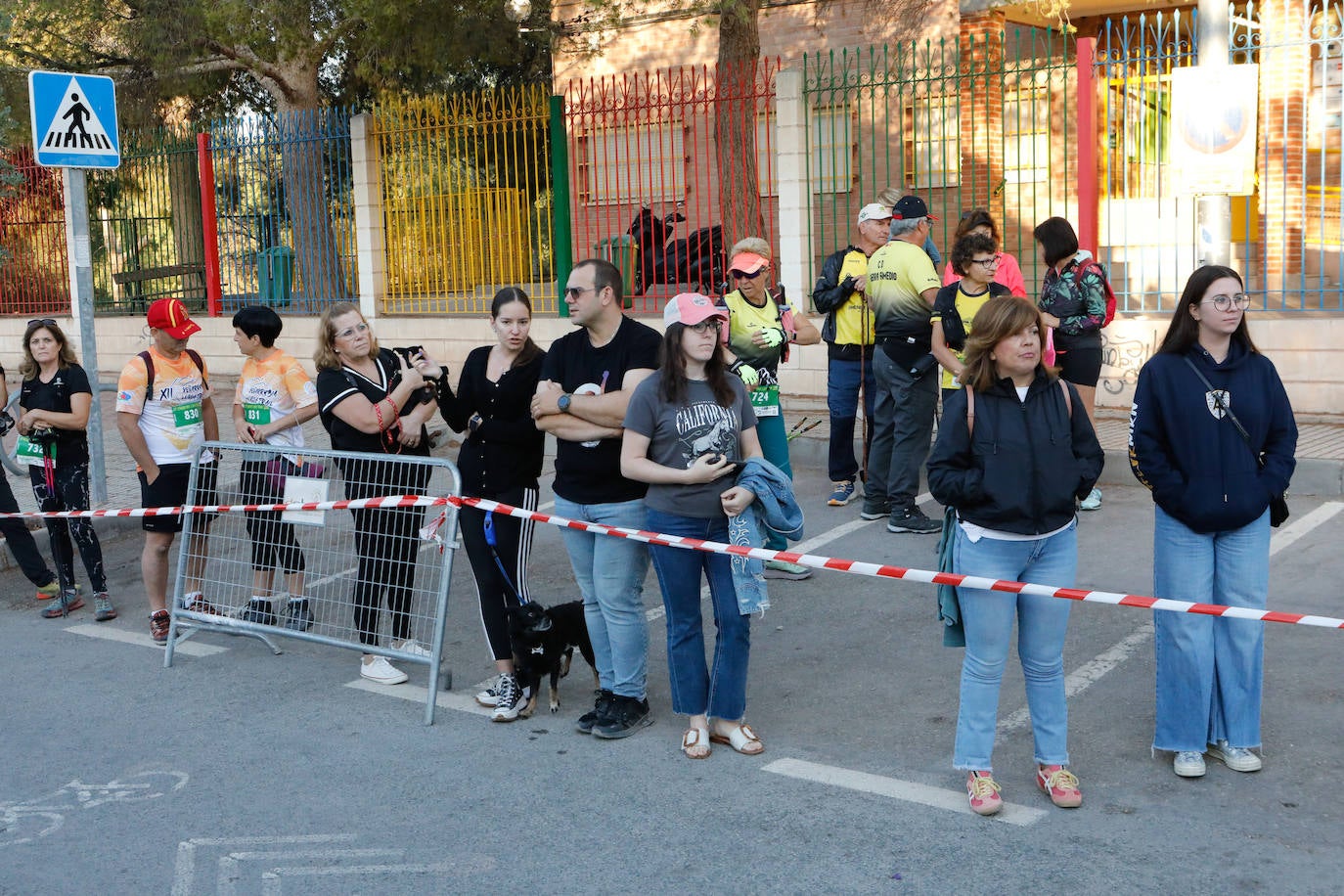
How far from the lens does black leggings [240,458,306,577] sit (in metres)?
6.44

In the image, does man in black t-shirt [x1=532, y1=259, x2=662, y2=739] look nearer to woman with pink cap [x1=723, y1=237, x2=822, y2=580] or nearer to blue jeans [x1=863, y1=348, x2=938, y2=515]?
woman with pink cap [x1=723, y1=237, x2=822, y2=580]

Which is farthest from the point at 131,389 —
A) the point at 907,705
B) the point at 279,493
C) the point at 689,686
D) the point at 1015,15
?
the point at 1015,15

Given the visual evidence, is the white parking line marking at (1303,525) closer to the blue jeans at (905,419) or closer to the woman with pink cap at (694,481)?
the blue jeans at (905,419)

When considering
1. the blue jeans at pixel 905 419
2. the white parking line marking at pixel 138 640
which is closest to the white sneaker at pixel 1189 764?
the blue jeans at pixel 905 419

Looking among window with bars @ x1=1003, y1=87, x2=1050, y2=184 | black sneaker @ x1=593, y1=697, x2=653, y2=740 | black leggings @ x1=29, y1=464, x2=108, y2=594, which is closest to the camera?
black sneaker @ x1=593, y1=697, x2=653, y2=740

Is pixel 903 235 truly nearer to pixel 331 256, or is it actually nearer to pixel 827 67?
pixel 827 67

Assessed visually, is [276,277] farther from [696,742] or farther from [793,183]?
[696,742]

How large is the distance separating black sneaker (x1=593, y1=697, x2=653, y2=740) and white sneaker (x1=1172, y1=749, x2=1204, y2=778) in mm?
1931

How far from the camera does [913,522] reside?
830 cm

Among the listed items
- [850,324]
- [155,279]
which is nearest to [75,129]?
[850,324]

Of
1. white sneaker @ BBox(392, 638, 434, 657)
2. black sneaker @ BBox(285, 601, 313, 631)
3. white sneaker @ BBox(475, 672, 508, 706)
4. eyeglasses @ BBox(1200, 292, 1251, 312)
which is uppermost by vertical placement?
eyeglasses @ BBox(1200, 292, 1251, 312)

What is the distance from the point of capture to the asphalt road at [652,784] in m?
4.11

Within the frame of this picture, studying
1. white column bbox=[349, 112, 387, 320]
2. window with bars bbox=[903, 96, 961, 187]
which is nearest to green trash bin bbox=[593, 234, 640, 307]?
window with bars bbox=[903, 96, 961, 187]

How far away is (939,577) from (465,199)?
10.9 meters
